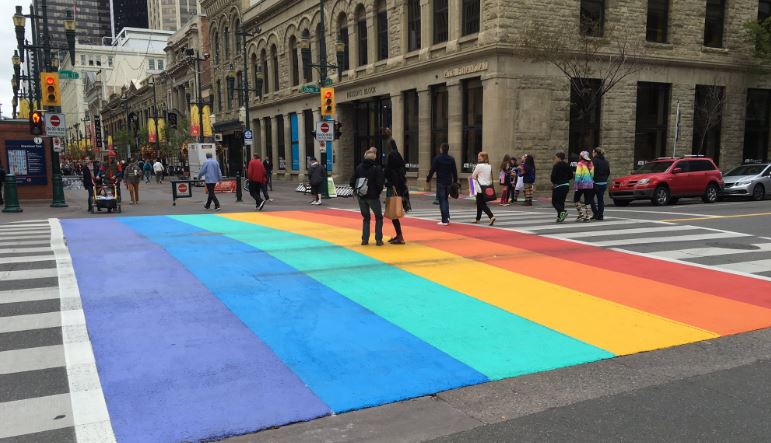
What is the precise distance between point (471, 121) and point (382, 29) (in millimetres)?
9341

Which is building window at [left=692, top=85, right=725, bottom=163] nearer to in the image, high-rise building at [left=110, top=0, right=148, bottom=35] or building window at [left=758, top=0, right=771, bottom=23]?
building window at [left=758, top=0, right=771, bottom=23]

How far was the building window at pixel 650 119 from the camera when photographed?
27.3m

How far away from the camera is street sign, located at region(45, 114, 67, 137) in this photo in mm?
18266

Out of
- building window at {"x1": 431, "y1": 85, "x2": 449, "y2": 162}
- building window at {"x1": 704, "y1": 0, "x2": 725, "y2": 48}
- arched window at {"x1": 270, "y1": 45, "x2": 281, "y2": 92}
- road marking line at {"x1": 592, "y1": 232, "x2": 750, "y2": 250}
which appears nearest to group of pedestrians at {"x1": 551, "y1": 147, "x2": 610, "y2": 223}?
road marking line at {"x1": 592, "y1": 232, "x2": 750, "y2": 250}

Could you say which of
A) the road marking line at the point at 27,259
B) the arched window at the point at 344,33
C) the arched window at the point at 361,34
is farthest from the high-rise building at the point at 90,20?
the road marking line at the point at 27,259

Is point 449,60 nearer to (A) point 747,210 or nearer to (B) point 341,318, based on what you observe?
(A) point 747,210

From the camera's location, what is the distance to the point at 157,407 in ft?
13.1

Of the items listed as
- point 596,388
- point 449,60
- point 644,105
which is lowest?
point 596,388

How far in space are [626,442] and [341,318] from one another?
3.27 m

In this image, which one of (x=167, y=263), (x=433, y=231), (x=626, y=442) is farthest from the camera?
(x=433, y=231)

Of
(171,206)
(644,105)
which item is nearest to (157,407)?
(171,206)

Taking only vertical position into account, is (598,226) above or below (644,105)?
below

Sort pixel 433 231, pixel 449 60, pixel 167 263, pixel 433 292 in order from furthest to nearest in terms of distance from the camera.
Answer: pixel 449 60
pixel 433 231
pixel 167 263
pixel 433 292

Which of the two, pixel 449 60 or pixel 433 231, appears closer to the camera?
pixel 433 231
